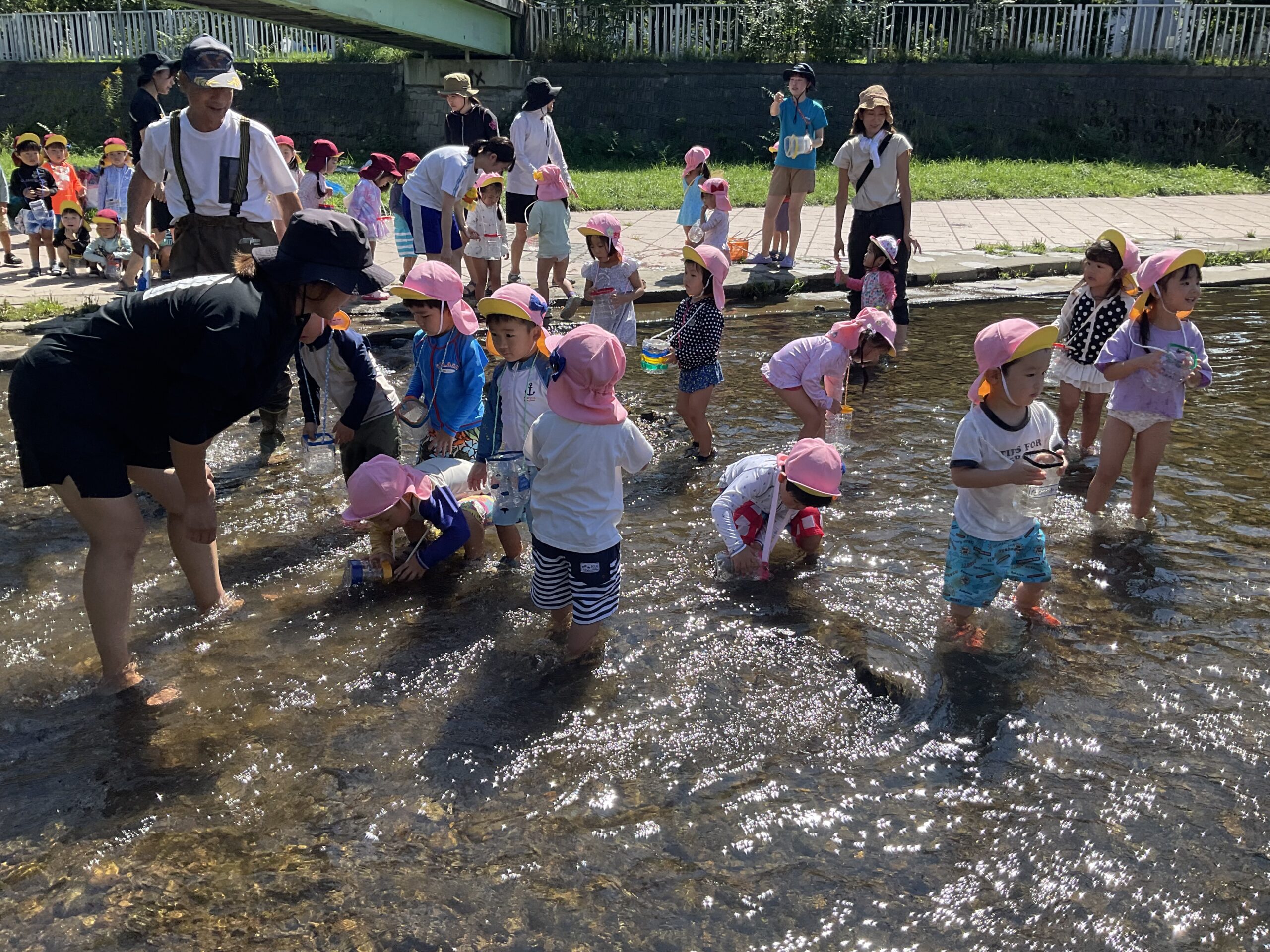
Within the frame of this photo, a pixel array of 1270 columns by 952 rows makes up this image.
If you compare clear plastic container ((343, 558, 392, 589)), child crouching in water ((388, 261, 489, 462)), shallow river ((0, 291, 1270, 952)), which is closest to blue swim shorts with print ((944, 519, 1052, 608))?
shallow river ((0, 291, 1270, 952))

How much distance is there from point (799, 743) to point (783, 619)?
94 centimetres

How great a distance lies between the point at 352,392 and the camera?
531 centimetres

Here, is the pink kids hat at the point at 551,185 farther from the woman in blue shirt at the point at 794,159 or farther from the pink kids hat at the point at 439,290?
the pink kids hat at the point at 439,290

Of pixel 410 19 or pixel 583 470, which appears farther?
pixel 410 19

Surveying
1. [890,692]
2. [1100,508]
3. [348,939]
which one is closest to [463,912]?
[348,939]

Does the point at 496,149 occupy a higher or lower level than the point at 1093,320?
higher

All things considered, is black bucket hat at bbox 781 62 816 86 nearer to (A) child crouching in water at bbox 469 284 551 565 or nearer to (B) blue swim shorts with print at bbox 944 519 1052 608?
(A) child crouching in water at bbox 469 284 551 565

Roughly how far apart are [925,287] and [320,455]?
23.6 ft

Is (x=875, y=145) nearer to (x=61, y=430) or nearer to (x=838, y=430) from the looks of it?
(x=838, y=430)

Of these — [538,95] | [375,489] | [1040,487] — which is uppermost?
[538,95]

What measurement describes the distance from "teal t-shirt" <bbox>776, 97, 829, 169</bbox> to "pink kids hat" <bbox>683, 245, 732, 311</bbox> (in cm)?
574

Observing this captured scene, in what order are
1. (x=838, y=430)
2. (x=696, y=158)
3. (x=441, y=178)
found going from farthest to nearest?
(x=696, y=158), (x=441, y=178), (x=838, y=430)

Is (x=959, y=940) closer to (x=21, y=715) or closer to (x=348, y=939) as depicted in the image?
(x=348, y=939)

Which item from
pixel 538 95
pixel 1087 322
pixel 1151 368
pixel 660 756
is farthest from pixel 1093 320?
pixel 538 95
